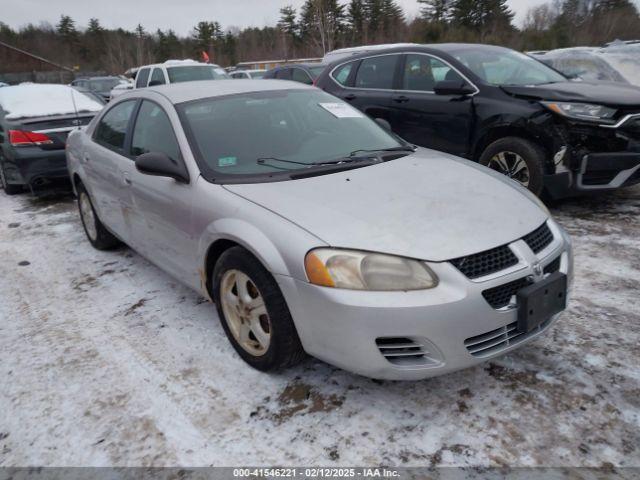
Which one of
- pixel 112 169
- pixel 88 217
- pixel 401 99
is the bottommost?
pixel 88 217

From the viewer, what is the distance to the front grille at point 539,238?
2.35m

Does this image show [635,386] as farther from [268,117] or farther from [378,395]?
[268,117]

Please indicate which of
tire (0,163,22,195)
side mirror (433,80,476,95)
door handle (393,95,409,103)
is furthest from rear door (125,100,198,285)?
tire (0,163,22,195)

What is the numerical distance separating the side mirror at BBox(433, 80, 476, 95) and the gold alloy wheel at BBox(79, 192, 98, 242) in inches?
142

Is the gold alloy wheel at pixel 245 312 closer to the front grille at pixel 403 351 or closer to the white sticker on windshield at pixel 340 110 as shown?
the front grille at pixel 403 351

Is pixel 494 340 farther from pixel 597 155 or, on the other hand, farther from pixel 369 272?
pixel 597 155

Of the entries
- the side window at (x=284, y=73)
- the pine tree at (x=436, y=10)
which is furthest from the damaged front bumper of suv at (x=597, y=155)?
the pine tree at (x=436, y=10)

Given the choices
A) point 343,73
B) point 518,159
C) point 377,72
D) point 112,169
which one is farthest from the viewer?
point 343,73

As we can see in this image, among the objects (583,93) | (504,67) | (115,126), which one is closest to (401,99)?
(504,67)

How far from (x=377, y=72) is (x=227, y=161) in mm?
3832

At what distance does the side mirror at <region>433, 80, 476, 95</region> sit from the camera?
5.02 meters

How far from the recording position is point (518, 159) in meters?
4.74

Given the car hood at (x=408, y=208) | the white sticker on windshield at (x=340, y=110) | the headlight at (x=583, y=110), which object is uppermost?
the white sticker on windshield at (x=340, y=110)

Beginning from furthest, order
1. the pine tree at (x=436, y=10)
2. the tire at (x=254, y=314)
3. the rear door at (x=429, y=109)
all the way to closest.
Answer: the pine tree at (x=436, y=10)
the rear door at (x=429, y=109)
the tire at (x=254, y=314)
